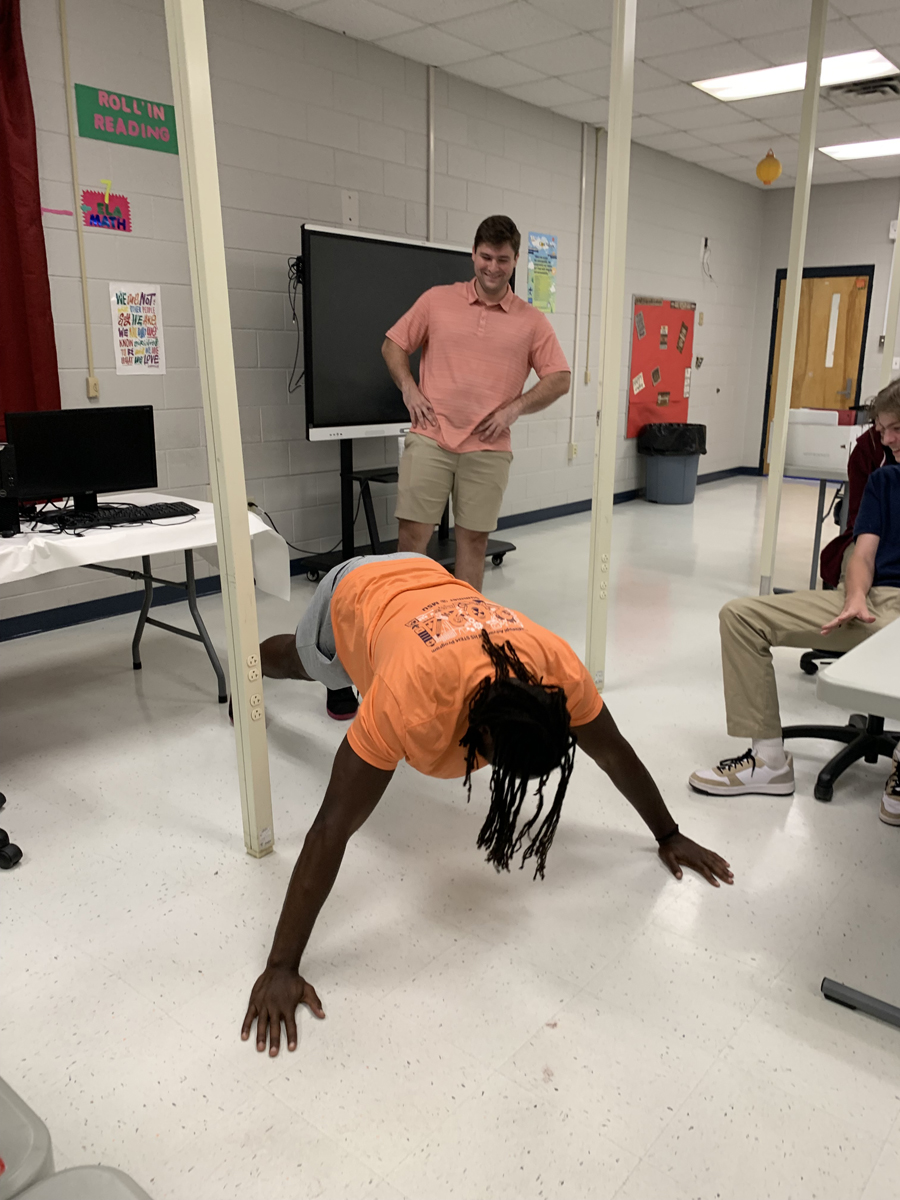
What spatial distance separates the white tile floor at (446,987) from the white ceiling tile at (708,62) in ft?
12.8

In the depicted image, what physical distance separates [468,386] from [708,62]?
312 cm

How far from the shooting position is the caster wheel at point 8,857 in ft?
6.89

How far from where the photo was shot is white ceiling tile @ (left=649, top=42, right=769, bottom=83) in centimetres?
474

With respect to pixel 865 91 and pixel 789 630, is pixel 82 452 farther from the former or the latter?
pixel 865 91

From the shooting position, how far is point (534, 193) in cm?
590

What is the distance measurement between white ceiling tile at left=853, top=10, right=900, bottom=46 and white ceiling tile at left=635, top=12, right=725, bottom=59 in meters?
0.67

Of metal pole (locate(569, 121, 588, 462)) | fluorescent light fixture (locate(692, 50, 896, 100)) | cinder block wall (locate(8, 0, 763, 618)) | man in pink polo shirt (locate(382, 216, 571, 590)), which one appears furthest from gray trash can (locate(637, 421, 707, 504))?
man in pink polo shirt (locate(382, 216, 571, 590))

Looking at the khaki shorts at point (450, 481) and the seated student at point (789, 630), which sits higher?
the khaki shorts at point (450, 481)

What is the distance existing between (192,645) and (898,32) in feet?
15.1

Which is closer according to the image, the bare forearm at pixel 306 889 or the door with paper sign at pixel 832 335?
the bare forearm at pixel 306 889

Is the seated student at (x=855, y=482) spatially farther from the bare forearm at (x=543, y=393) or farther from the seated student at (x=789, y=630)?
the bare forearm at (x=543, y=393)

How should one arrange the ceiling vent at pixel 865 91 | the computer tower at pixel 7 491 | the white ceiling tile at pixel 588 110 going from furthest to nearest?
the white ceiling tile at pixel 588 110 → the ceiling vent at pixel 865 91 → the computer tower at pixel 7 491

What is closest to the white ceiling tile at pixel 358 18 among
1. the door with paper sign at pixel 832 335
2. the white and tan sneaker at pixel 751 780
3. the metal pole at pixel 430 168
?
the metal pole at pixel 430 168

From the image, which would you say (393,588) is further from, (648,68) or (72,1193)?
(648,68)
